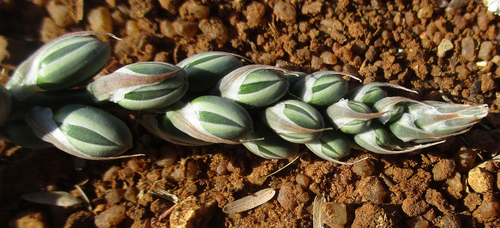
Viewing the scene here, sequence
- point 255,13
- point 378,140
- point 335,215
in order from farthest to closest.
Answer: point 255,13
point 335,215
point 378,140

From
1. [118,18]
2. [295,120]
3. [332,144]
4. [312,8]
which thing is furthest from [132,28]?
[332,144]

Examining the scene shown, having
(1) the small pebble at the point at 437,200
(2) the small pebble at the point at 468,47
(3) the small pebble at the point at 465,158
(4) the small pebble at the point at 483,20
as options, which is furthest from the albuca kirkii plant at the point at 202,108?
(4) the small pebble at the point at 483,20

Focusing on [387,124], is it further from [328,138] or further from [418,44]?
[418,44]

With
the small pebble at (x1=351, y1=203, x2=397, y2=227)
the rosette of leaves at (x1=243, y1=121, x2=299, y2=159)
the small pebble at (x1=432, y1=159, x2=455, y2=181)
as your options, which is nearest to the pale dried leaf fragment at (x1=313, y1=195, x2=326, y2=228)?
the small pebble at (x1=351, y1=203, x2=397, y2=227)

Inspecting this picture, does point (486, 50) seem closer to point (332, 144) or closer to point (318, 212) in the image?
point (332, 144)

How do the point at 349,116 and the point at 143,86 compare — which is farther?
the point at 349,116

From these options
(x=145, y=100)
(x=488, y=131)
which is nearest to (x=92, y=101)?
(x=145, y=100)

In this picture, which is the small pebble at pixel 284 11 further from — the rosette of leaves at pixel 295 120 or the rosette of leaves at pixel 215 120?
the rosette of leaves at pixel 215 120
